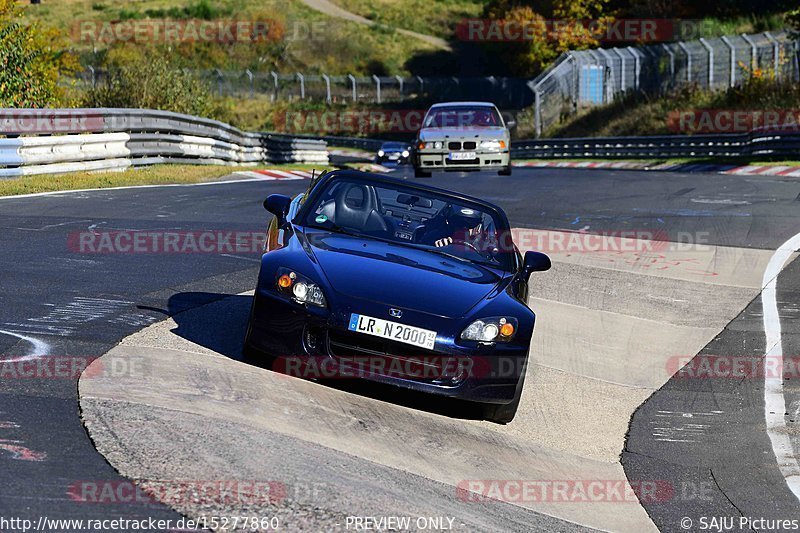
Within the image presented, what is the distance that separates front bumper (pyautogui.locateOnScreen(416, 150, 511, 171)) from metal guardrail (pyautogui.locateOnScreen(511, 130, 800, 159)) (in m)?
11.0

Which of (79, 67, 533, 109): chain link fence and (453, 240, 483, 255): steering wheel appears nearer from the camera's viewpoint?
(453, 240, 483, 255): steering wheel

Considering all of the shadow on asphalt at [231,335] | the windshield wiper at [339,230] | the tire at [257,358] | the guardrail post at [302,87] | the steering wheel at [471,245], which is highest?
the windshield wiper at [339,230]

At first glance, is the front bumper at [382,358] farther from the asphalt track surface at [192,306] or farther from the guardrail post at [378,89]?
the guardrail post at [378,89]

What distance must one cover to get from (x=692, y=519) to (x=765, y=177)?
19682mm

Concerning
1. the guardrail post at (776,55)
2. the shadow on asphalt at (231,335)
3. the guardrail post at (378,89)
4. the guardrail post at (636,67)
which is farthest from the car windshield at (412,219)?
the guardrail post at (378,89)

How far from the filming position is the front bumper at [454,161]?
22500mm

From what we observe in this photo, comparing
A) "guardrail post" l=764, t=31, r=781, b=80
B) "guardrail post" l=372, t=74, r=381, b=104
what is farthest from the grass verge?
"guardrail post" l=372, t=74, r=381, b=104

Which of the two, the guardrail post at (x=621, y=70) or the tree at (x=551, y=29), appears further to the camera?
the tree at (x=551, y=29)

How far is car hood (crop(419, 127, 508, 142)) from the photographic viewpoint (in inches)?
886

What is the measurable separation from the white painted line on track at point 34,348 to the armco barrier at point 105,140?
1038 centimetres

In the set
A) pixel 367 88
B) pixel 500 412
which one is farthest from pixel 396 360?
pixel 367 88

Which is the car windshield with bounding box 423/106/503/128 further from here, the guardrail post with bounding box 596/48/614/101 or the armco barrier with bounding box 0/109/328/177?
the guardrail post with bounding box 596/48/614/101

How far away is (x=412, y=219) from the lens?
8367 millimetres

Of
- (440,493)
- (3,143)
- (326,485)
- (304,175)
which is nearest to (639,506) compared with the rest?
(440,493)
